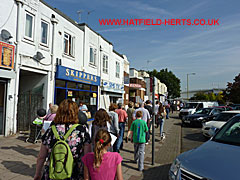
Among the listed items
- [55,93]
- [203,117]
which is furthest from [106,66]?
[203,117]

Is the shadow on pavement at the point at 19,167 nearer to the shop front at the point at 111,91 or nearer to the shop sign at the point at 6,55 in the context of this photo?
the shop sign at the point at 6,55

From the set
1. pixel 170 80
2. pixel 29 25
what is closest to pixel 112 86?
pixel 29 25

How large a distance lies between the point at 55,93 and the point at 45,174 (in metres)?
8.91

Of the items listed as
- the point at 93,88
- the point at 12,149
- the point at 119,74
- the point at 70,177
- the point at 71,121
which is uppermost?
the point at 119,74

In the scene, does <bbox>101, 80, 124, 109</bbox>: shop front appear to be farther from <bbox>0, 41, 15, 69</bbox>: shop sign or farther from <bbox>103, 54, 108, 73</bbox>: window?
<bbox>0, 41, 15, 69</bbox>: shop sign

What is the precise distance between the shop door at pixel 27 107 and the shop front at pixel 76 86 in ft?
3.80

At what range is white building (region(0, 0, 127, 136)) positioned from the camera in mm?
7883

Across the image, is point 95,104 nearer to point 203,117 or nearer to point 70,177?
point 203,117

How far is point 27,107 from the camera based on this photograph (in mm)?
9234

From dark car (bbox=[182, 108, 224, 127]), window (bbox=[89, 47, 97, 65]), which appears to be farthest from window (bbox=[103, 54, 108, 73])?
dark car (bbox=[182, 108, 224, 127])

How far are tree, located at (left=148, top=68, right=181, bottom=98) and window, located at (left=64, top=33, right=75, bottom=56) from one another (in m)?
43.5

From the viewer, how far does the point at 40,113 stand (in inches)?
262

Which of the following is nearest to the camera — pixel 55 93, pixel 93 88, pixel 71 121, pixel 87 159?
pixel 87 159

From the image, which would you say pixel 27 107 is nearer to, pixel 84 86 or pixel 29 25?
pixel 29 25
